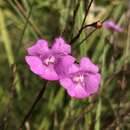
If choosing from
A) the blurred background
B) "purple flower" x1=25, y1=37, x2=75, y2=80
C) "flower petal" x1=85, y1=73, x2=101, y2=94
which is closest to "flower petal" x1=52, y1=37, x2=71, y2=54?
"purple flower" x1=25, y1=37, x2=75, y2=80

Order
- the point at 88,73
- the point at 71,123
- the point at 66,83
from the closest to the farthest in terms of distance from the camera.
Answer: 1. the point at 66,83
2. the point at 88,73
3. the point at 71,123

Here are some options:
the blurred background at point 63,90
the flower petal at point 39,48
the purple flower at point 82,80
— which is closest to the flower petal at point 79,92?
the purple flower at point 82,80

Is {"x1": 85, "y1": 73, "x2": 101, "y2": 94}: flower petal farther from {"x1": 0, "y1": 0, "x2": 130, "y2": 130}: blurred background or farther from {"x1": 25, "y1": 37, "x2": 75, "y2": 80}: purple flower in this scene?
{"x1": 0, "y1": 0, "x2": 130, "y2": 130}: blurred background

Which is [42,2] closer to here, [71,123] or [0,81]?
[0,81]

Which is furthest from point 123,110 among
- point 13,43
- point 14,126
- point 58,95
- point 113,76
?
point 13,43

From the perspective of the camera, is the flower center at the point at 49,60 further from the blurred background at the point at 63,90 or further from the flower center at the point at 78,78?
the blurred background at the point at 63,90
